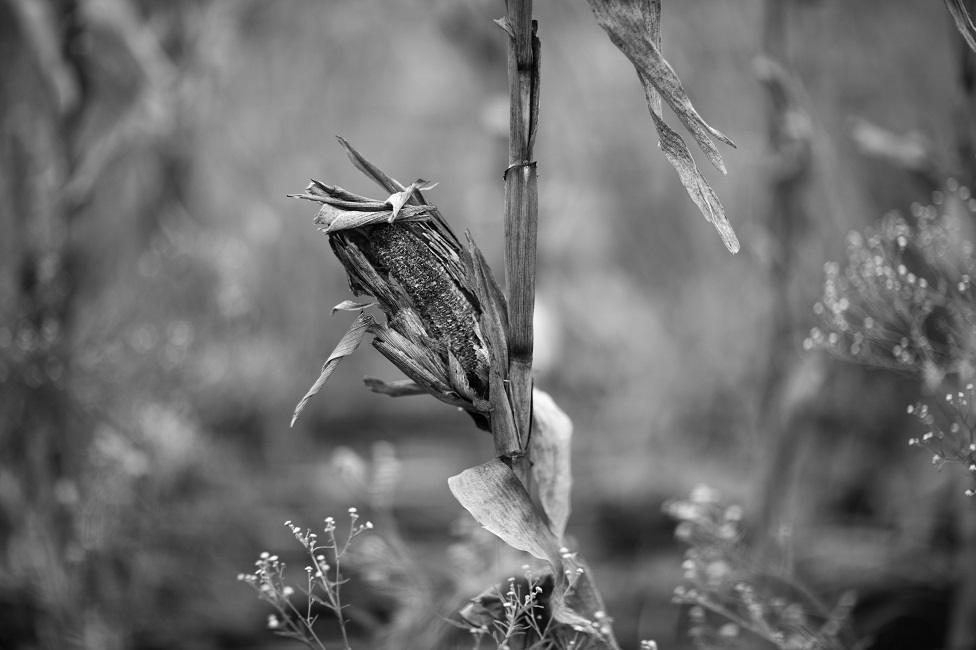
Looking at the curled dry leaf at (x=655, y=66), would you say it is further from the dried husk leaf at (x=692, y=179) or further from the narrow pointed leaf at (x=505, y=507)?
the narrow pointed leaf at (x=505, y=507)

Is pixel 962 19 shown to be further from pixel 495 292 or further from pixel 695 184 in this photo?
pixel 495 292

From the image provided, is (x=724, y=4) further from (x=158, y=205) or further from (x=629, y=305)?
(x=158, y=205)

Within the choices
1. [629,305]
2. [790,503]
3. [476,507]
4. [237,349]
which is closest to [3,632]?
[237,349]

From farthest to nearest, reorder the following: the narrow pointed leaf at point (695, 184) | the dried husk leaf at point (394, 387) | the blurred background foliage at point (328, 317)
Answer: the blurred background foliage at point (328, 317) → the dried husk leaf at point (394, 387) → the narrow pointed leaf at point (695, 184)

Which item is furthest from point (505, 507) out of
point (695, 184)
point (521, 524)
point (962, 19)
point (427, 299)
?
point (962, 19)

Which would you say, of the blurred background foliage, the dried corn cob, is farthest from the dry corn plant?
the blurred background foliage

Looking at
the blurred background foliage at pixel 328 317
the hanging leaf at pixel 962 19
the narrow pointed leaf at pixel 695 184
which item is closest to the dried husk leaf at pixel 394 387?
the narrow pointed leaf at pixel 695 184
